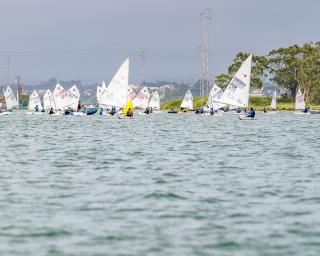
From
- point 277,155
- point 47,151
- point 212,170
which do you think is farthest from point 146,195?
point 47,151

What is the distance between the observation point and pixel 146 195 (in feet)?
84.1

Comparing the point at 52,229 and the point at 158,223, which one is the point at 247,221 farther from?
the point at 52,229

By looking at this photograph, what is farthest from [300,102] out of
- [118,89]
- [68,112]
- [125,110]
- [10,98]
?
[10,98]

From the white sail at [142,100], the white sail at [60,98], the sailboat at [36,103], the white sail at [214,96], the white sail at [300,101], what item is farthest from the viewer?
the sailboat at [36,103]

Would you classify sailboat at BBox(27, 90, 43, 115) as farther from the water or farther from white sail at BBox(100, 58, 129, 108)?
the water

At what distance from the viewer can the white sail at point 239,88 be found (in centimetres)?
10062

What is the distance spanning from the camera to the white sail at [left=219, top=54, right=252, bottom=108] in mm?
100625

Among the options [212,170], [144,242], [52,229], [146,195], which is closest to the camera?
[144,242]

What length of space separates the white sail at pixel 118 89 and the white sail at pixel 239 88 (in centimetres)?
1873

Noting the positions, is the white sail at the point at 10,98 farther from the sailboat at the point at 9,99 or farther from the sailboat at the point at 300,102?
the sailboat at the point at 300,102

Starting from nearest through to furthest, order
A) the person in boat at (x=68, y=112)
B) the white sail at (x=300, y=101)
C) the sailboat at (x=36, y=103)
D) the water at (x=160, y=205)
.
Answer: the water at (x=160, y=205)
the person in boat at (x=68, y=112)
the white sail at (x=300, y=101)
the sailboat at (x=36, y=103)

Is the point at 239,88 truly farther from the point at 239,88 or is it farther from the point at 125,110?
the point at 125,110

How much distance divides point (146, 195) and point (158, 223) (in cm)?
518

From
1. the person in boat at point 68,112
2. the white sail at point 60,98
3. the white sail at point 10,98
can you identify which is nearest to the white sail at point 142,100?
the white sail at point 60,98
